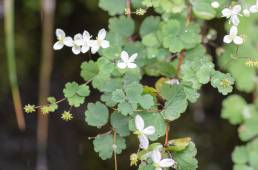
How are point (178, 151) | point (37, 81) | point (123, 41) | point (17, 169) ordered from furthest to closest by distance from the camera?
point (37, 81) → point (17, 169) → point (123, 41) → point (178, 151)

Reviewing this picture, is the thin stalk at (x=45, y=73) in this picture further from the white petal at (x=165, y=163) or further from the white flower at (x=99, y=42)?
the white petal at (x=165, y=163)

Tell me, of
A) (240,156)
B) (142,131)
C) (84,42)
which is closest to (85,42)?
(84,42)

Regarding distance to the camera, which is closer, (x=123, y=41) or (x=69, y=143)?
(x=123, y=41)

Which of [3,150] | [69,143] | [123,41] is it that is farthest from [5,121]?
[123,41]

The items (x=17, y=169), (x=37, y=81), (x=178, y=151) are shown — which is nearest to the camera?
(x=178, y=151)

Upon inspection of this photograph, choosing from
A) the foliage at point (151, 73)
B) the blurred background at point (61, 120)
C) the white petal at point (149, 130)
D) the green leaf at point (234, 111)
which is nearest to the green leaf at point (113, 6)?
the foliage at point (151, 73)

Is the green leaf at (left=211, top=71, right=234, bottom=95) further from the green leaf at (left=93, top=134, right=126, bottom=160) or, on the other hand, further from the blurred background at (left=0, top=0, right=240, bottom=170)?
the blurred background at (left=0, top=0, right=240, bottom=170)

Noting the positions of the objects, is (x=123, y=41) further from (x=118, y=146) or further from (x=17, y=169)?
(x=17, y=169)
